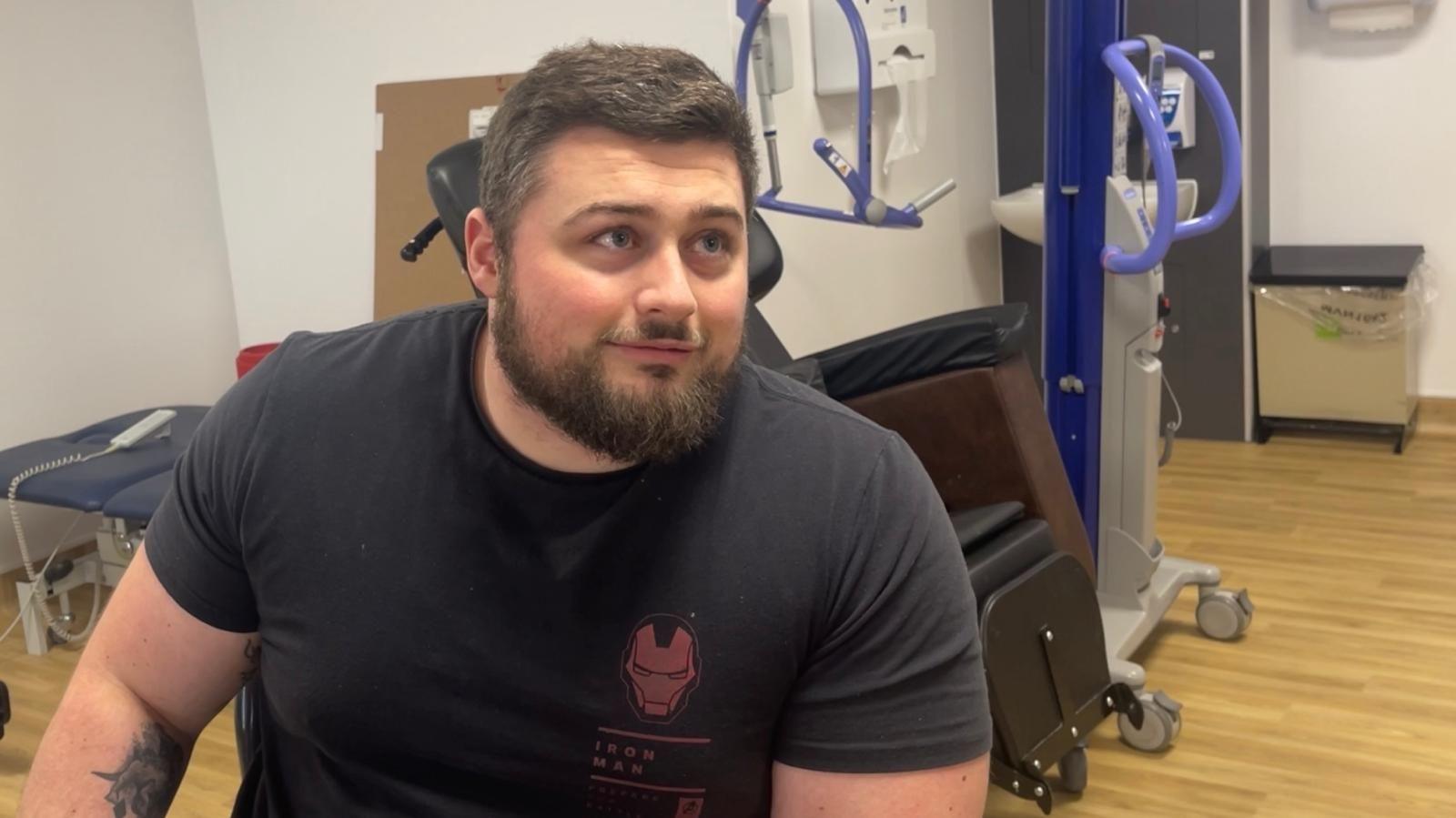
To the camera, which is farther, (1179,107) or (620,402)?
(1179,107)

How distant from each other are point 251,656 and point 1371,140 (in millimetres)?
3968

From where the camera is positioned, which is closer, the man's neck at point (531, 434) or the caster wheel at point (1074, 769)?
the man's neck at point (531, 434)

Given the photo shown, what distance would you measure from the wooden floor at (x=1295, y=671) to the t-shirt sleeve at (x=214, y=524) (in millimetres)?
1343

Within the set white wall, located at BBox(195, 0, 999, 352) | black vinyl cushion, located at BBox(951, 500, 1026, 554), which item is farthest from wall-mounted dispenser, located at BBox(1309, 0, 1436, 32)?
black vinyl cushion, located at BBox(951, 500, 1026, 554)

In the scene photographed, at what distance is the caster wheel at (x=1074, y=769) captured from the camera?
2301mm

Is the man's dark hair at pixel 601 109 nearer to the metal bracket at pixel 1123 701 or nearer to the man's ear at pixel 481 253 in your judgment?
the man's ear at pixel 481 253

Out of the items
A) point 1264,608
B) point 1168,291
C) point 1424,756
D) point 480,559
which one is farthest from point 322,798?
point 1168,291

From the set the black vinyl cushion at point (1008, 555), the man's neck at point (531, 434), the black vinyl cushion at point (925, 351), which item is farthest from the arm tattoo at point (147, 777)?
the black vinyl cushion at point (925, 351)

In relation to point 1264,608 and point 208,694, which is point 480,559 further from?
point 1264,608

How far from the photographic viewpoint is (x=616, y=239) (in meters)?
1.08

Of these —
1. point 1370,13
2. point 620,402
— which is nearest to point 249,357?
point 620,402

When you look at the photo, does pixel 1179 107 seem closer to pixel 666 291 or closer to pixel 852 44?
pixel 852 44

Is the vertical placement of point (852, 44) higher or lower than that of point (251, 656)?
higher

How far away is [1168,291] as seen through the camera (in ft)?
13.8
